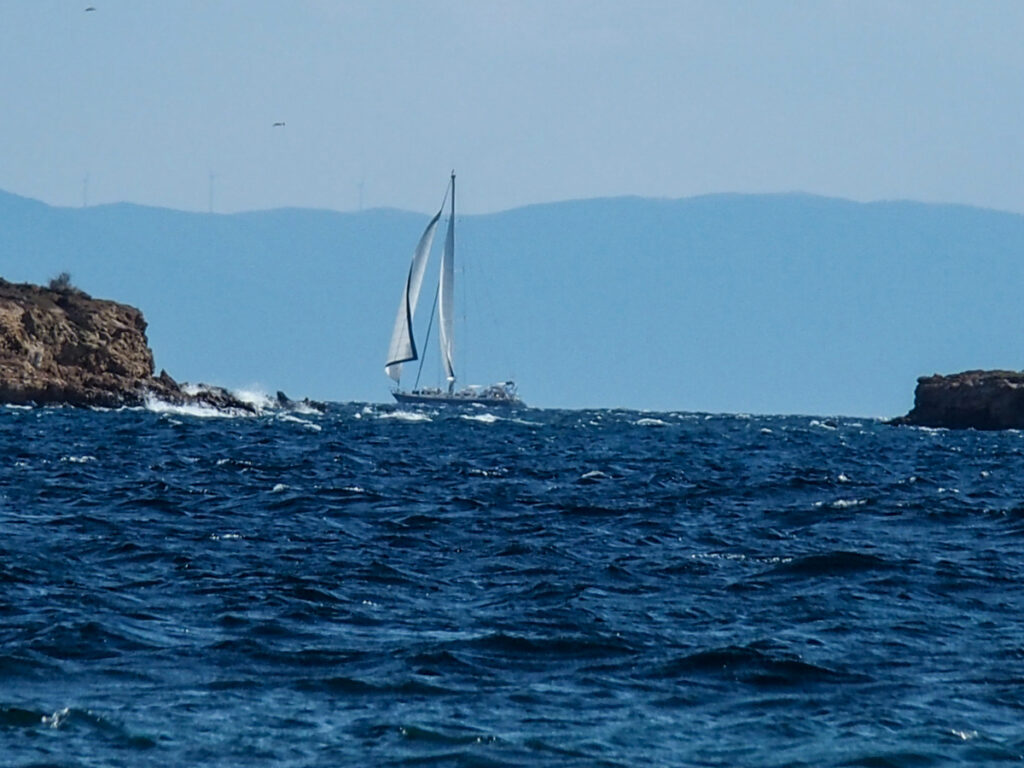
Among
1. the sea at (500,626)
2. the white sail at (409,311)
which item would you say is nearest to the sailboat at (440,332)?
the white sail at (409,311)

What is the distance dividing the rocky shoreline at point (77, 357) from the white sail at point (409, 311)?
23017 mm

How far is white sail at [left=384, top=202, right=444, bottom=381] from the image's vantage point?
126875 millimetres

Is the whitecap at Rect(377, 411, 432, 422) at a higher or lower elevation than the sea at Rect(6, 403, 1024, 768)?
lower

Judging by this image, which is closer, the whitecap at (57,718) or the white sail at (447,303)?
the whitecap at (57,718)

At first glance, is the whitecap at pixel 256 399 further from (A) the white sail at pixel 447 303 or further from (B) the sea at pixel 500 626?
(B) the sea at pixel 500 626

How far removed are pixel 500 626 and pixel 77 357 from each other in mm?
88365

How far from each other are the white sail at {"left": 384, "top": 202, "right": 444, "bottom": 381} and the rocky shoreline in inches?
906

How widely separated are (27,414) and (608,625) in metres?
63.6

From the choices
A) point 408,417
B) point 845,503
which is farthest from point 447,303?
point 845,503

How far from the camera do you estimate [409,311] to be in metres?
128

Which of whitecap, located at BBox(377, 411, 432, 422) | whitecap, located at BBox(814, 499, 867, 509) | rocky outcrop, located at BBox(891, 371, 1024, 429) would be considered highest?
rocky outcrop, located at BBox(891, 371, 1024, 429)

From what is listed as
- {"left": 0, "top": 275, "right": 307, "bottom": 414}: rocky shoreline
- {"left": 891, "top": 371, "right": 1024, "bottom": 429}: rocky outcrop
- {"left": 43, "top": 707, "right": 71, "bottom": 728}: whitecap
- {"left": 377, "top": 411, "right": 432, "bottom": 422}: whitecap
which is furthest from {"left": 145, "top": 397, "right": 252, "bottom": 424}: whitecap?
{"left": 43, "top": 707, "right": 71, "bottom": 728}: whitecap

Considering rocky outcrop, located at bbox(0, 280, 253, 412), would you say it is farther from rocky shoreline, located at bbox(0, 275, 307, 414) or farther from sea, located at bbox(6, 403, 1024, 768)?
sea, located at bbox(6, 403, 1024, 768)

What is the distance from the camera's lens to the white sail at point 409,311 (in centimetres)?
12688
